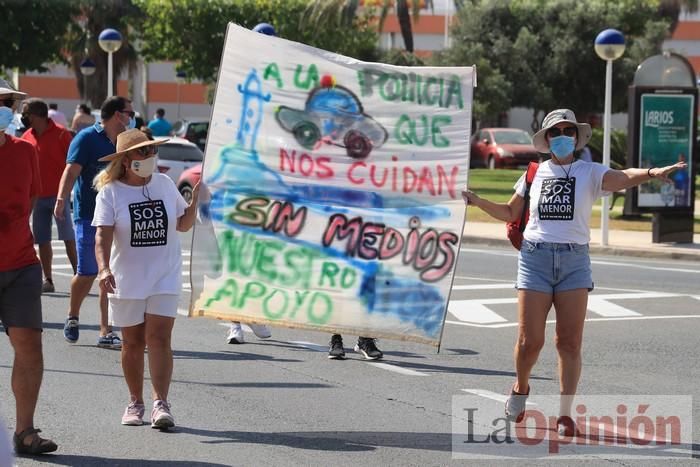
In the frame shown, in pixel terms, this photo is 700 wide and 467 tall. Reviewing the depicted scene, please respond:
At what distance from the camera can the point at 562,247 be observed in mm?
7336

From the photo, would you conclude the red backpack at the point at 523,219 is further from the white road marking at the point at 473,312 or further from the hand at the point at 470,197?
the white road marking at the point at 473,312

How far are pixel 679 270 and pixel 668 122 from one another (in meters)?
3.88

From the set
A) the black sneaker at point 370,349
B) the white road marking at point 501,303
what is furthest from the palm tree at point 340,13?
the black sneaker at point 370,349

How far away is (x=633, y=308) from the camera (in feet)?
43.8

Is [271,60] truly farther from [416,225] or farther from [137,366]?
[137,366]

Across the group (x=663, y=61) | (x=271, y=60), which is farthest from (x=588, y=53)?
(x=271, y=60)

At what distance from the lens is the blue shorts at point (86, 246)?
1018 cm

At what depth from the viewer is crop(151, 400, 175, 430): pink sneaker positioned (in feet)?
24.0

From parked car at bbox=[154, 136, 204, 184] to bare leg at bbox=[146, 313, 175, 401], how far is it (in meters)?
18.4

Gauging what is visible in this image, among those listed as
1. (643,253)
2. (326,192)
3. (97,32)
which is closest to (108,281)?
(326,192)

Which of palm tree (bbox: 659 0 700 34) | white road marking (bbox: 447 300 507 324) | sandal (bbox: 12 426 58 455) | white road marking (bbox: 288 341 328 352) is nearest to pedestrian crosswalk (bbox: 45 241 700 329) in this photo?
white road marking (bbox: 447 300 507 324)

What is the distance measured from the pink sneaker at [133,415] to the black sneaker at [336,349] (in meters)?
2.68

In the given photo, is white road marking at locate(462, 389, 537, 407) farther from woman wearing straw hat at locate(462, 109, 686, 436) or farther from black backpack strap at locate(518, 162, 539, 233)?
black backpack strap at locate(518, 162, 539, 233)

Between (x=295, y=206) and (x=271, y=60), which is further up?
(x=271, y=60)
